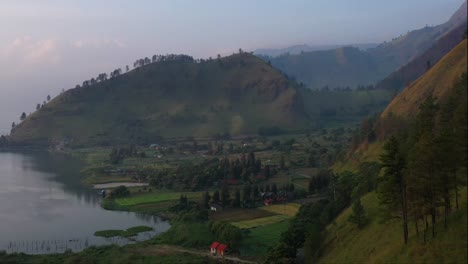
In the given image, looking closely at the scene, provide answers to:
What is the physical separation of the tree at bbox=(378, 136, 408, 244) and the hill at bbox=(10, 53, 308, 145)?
128 m

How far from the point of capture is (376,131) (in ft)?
198

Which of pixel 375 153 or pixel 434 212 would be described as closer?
pixel 434 212

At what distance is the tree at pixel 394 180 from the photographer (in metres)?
22.7

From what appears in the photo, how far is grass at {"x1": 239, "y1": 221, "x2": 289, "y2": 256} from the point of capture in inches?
1625

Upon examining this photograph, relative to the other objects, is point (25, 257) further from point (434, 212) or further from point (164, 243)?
point (434, 212)

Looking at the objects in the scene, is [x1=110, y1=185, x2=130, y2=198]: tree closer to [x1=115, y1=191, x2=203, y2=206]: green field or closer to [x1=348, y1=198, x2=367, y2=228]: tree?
[x1=115, y1=191, x2=203, y2=206]: green field

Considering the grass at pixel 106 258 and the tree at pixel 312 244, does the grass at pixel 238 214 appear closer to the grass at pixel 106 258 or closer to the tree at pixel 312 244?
the grass at pixel 106 258

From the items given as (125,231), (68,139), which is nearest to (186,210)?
(125,231)

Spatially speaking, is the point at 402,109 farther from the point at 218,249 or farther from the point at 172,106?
the point at 172,106

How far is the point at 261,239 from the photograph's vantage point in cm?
4494

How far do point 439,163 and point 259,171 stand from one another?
60.0m

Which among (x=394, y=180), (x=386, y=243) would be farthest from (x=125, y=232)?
(x=394, y=180)


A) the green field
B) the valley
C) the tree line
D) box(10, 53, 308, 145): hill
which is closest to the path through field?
the valley

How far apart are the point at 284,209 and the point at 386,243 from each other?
31.3 m
